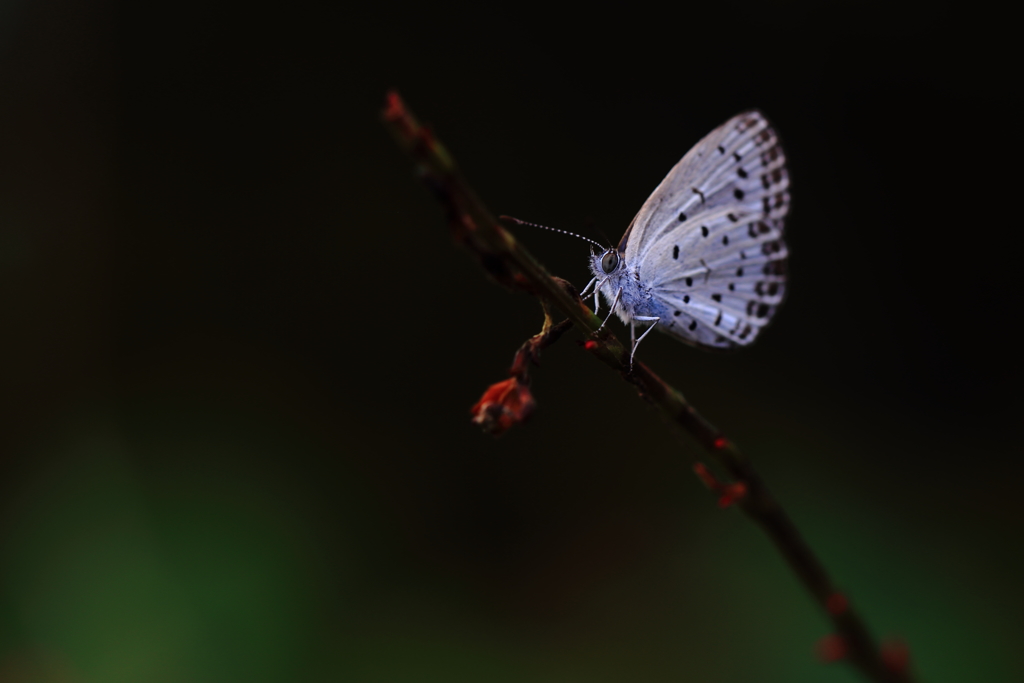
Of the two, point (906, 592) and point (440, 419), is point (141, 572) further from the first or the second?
point (906, 592)

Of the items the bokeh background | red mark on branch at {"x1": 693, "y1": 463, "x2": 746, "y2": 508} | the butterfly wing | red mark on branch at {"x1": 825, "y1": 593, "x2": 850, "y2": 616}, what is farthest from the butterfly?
the bokeh background

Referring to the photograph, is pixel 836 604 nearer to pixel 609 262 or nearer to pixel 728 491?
pixel 728 491

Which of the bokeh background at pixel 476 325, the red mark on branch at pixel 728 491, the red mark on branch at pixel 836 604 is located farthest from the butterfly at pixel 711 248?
the bokeh background at pixel 476 325

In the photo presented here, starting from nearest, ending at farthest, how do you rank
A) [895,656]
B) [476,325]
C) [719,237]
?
[895,656], [719,237], [476,325]

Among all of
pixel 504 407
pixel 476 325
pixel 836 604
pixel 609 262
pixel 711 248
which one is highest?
pixel 476 325

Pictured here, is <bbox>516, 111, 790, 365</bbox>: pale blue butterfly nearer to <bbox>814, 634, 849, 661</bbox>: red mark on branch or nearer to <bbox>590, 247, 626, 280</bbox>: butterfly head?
<bbox>590, 247, 626, 280</bbox>: butterfly head

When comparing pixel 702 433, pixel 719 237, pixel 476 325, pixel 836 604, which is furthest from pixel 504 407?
pixel 476 325

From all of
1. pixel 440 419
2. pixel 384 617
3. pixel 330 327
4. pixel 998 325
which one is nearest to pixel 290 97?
pixel 330 327
